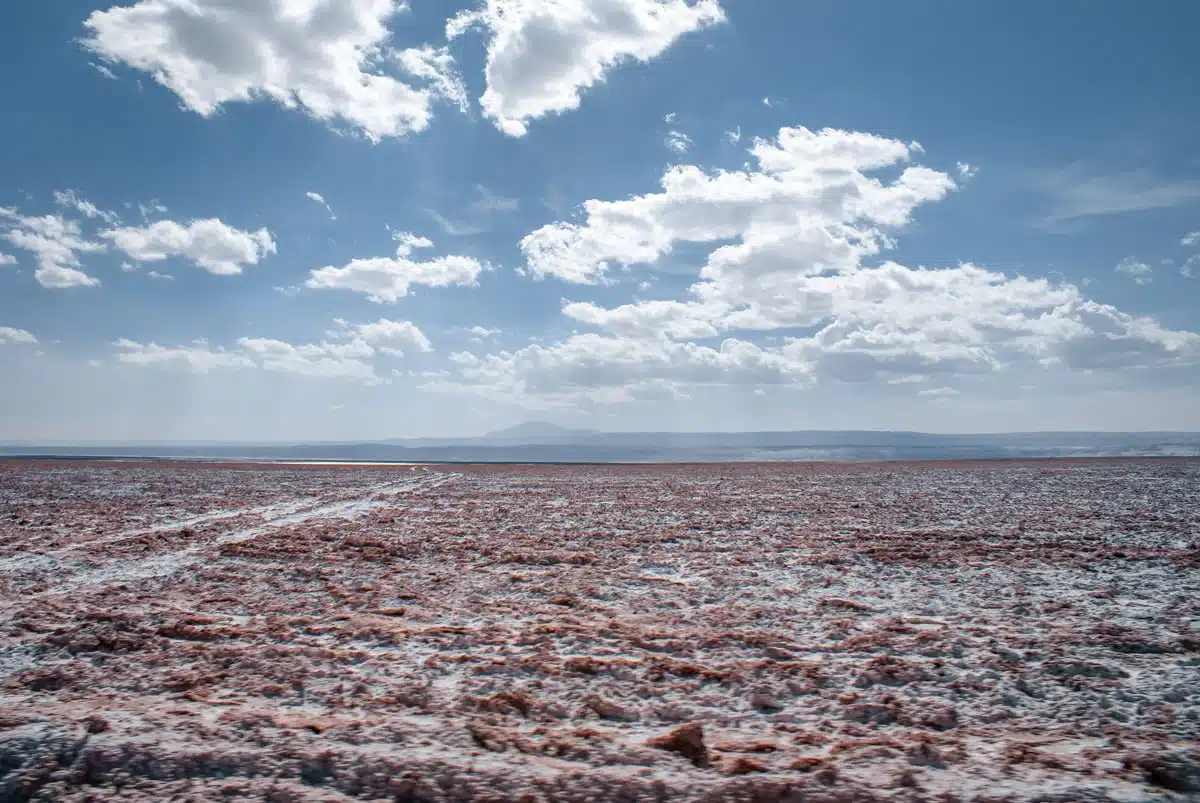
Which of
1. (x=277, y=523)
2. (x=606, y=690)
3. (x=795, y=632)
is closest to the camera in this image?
(x=606, y=690)

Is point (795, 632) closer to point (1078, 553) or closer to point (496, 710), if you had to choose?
point (496, 710)

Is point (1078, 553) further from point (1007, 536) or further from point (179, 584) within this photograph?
point (179, 584)

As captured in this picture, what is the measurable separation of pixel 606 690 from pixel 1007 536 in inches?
561

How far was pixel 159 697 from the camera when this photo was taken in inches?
261

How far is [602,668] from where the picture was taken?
24.4 ft

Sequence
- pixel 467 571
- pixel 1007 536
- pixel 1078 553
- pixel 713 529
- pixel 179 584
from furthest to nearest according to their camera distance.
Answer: pixel 713 529 < pixel 1007 536 < pixel 1078 553 < pixel 467 571 < pixel 179 584

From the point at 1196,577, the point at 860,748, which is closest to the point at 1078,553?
the point at 1196,577

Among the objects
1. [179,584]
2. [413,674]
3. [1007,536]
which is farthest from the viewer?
[1007,536]

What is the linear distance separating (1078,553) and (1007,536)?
2.64 m

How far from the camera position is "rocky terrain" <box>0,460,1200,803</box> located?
16.6ft

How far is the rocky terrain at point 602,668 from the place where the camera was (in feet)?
16.6

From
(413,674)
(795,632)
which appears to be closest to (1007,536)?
(795,632)

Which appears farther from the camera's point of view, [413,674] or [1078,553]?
[1078,553]

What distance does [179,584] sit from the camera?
11938mm
